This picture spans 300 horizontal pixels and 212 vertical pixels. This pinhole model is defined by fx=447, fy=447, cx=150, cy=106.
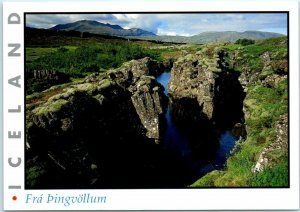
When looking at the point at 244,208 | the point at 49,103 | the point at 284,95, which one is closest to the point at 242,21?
the point at 284,95

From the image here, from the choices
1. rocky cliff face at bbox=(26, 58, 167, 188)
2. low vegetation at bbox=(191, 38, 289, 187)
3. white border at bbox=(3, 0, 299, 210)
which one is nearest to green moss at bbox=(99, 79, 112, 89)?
rocky cliff face at bbox=(26, 58, 167, 188)

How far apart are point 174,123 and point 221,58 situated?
55.8 inches

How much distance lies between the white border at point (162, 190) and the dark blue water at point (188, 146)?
1104 millimetres

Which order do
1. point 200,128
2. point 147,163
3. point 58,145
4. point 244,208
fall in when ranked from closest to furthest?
point 244,208 < point 58,145 < point 147,163 < point 200,128

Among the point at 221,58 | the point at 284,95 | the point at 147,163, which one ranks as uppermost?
the point at 221,58

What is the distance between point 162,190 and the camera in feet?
21.2

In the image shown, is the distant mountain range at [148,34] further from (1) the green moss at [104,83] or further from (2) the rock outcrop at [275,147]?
(2) the rock outcrop at [275,147]

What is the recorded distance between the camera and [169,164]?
7746 mm

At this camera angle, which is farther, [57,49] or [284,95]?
[57,49]

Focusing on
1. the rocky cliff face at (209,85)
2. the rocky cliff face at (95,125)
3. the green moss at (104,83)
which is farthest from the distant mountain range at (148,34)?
the green moss at (104,83)

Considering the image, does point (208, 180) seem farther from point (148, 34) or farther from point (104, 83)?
point (148, 34)

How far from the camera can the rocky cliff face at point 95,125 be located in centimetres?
667

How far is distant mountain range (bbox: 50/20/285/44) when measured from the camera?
6.68m

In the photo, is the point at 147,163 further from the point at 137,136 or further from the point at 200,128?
the point at 200,128
